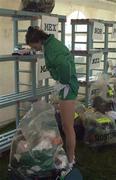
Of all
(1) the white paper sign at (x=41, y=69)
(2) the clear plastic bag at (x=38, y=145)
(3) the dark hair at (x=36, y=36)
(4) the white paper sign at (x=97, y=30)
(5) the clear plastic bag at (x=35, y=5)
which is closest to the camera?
(2) the clear plastic bag at (x=38, y=145)

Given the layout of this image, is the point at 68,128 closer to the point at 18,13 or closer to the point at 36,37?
the point at 36,37

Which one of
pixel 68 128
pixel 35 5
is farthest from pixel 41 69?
pixel 68 128

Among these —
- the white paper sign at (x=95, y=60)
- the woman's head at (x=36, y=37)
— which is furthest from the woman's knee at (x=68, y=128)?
the white paper sign at (x=95, y=60)

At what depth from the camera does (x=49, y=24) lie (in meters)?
3.38

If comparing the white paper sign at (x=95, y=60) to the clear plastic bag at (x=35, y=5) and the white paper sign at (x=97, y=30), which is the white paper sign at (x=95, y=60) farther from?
the clear plastic bag at (x=35, y=5)

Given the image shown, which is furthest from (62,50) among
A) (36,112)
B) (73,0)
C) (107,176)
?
(73,0)

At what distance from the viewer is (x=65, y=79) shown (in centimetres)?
259

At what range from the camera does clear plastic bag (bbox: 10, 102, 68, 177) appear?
2.41 meters

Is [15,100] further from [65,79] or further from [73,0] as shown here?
[73,0]

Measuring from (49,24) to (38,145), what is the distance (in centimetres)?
145

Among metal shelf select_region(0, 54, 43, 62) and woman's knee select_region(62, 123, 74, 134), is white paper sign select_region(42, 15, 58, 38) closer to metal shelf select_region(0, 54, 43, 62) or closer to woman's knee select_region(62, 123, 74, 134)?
metal shelf select_region(0, 54, 43, 62)

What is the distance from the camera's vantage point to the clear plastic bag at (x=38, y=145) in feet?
7.91

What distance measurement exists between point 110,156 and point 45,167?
42.7 inches

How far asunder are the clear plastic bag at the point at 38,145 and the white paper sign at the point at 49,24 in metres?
0.99
